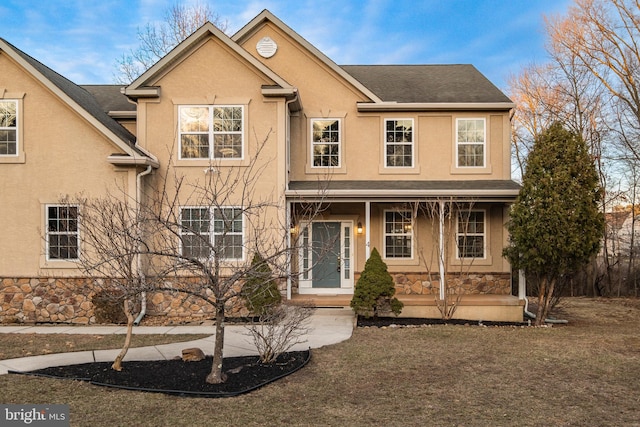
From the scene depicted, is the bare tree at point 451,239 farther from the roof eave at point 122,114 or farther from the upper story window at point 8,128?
the upper story window at point 8,128

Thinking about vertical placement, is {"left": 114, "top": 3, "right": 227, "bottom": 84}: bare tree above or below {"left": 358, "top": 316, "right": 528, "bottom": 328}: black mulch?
above

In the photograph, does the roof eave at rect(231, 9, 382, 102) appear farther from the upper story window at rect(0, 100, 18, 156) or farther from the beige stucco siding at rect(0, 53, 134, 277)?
the upper story window at rect(0, 100, 18, 156)

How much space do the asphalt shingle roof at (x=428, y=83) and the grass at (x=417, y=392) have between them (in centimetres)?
792

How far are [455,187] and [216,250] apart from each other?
29.6 ft

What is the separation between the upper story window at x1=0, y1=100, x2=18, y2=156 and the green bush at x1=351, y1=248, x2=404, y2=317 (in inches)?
356

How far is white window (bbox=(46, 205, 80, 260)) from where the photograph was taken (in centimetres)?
1190

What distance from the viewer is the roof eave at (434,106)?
46.3ft

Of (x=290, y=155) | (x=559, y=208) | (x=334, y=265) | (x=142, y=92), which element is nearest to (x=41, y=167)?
(x=142, y=92)

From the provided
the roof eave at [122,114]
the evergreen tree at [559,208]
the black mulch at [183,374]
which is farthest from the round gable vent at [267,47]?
the black mulch at [183,374]

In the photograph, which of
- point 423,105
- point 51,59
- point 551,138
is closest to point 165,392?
point 551,138

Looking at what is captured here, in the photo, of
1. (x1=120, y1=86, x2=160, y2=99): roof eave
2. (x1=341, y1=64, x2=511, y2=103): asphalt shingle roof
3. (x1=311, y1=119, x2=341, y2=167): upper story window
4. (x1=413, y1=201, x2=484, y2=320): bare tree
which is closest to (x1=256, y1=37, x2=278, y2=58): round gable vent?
(x1=311, y1=119, x2=341, y2=167): upper story window

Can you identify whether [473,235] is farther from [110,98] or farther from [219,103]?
[110,98]

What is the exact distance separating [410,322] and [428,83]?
26.3 ft

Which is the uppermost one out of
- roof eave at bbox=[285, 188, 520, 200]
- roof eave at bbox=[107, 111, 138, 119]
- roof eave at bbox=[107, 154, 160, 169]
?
roof eave at bbox=[107, 111, 138, 119]
